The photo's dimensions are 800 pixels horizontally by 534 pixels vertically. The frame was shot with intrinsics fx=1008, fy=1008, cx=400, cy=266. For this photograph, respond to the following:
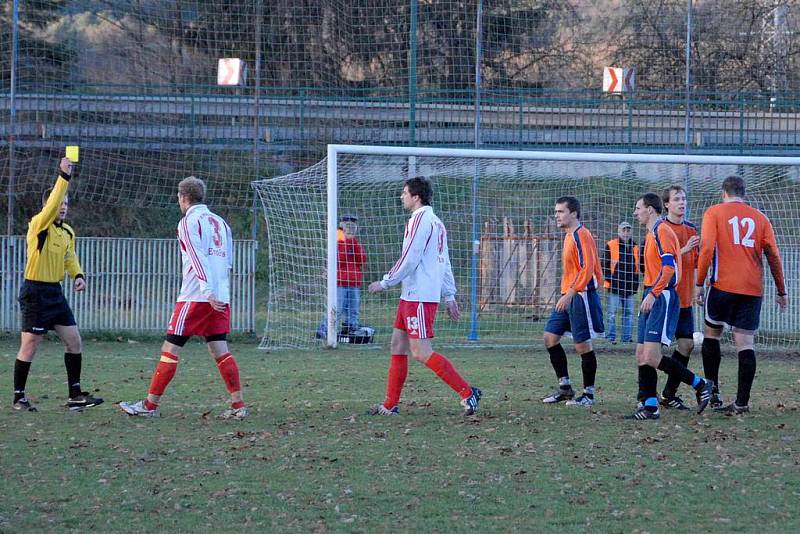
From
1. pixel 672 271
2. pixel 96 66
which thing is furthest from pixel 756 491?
pixel 96 66

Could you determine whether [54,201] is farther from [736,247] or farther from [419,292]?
[736,247]

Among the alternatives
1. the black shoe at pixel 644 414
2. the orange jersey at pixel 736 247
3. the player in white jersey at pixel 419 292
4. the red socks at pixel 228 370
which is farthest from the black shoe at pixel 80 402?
the orange jersey at pixel 736 247

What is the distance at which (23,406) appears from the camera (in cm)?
819

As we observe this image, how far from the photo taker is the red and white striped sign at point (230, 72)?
51.5 feet

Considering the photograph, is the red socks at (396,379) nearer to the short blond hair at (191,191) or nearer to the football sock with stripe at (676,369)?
the short blond hair at (191,191)

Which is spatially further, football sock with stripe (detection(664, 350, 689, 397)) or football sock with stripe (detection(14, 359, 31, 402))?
football sock with stripe (detection(664, 350, 689, 397))

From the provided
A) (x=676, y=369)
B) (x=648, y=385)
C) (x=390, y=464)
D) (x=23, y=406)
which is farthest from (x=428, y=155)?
(x=390, y=464)

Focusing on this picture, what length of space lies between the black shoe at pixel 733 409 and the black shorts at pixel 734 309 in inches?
25.6

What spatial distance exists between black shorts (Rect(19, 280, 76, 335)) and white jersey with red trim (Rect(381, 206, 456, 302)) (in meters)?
2.74

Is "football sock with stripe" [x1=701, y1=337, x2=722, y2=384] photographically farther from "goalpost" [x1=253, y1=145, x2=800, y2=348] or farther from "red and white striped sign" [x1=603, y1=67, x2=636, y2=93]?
"red and white striped sign" [x1=603, y1=67, x2=636, y2=93]

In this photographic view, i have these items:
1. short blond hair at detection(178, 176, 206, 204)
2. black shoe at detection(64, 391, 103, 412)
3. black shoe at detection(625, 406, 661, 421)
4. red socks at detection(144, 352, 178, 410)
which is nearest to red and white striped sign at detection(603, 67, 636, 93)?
black shoe at detection(625, 406, 661, 421)

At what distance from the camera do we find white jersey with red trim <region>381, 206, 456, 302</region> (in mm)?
7832

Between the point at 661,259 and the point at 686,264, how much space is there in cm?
77

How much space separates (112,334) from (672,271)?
30.7 feet
